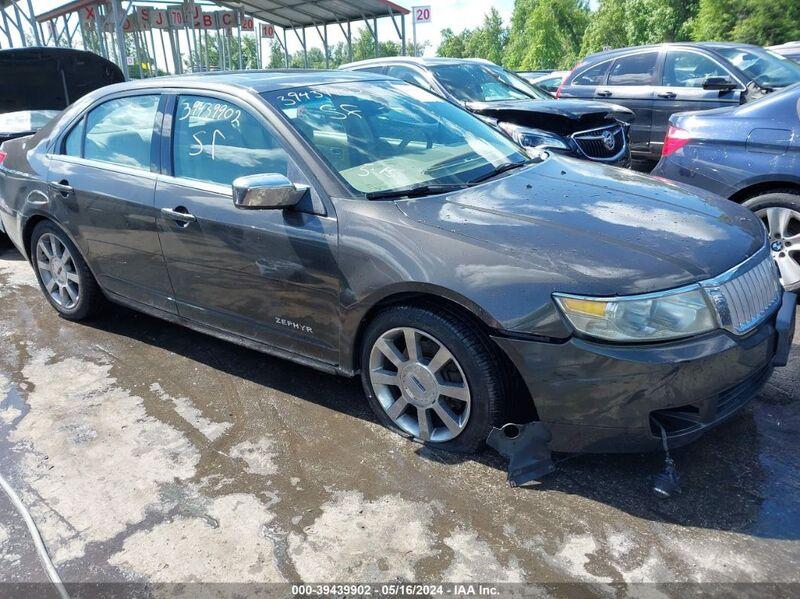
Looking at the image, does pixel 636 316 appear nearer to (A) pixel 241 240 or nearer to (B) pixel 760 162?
(A) pixel 241 240

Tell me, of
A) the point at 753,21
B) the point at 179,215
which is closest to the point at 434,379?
the point at 179,215

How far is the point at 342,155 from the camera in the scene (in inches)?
125

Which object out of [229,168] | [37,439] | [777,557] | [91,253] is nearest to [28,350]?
[91,253]

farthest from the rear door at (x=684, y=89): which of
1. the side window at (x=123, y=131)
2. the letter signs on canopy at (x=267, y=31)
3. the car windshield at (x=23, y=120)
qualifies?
the letter signs on canopy at (x=267, y=31)

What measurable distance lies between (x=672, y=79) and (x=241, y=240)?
23.4 feet

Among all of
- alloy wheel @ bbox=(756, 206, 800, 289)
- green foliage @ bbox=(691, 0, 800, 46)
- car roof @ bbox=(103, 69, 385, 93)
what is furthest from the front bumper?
green foliage @ bbox=(691, 0, 800, 46)

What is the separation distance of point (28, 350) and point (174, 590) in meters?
2.70

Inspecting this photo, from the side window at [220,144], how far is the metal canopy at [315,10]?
18.2 meters

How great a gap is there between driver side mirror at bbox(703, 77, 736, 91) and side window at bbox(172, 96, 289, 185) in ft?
20.6

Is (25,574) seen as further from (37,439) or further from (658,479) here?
(658,479)

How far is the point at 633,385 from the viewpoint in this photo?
238 cm

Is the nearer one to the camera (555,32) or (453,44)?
(555,32)

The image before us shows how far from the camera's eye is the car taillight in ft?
15.7

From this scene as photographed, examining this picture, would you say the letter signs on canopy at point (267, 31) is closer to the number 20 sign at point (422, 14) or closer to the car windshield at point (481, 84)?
the number 20 sign at point (422, 14)
